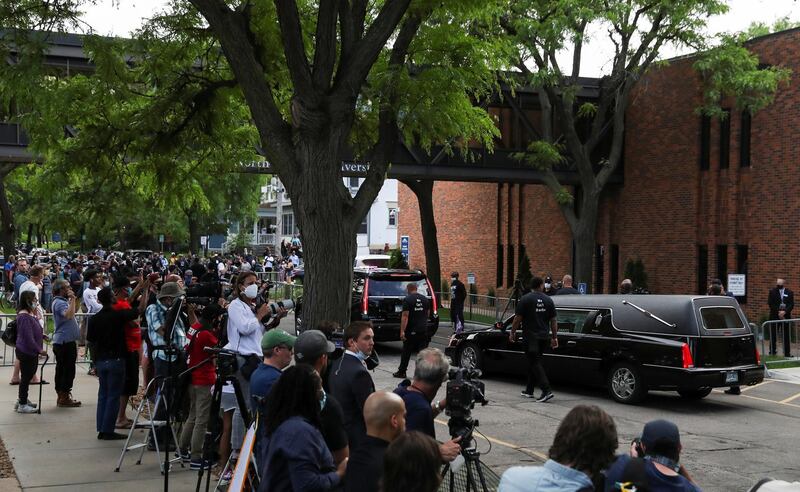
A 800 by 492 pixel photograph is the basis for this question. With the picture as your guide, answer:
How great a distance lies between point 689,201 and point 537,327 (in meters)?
16.9

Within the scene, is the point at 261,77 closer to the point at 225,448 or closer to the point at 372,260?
the point at 225,448

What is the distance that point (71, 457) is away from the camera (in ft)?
30.0

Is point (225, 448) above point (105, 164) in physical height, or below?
below

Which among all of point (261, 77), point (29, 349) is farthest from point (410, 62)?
point (29, 349)

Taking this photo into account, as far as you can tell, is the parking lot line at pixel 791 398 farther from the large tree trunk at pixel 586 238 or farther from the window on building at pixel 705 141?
the window on building at pixel 705 141

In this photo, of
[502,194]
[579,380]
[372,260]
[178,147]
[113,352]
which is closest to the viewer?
[113,352]

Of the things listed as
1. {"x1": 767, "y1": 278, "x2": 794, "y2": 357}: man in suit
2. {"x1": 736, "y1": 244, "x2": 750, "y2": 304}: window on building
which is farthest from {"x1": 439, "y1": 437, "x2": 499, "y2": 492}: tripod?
{"x1": 736, "y1": 244, "x2": 750, "y2": 304}: window on building

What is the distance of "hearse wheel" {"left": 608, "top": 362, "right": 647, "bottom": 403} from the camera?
13.2 m

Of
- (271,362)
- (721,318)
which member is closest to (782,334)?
(721,318)

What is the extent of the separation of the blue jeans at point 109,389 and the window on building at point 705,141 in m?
22.8

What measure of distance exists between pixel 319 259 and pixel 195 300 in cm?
187

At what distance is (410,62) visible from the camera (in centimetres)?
1300

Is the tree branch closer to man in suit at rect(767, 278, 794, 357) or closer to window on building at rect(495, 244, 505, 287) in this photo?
man in suit at rect(767, 278, 794, 357)

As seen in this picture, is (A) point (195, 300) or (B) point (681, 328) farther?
(B) point (681, 328)
